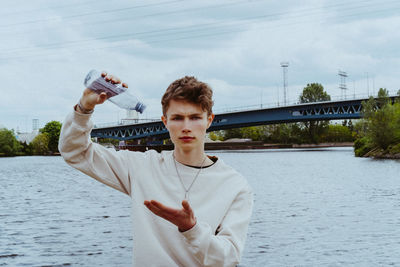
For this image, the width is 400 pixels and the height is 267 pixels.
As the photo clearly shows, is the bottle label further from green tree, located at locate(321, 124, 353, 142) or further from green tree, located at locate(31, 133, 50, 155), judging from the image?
green tree, located at locate(321, 124, 353, 142)

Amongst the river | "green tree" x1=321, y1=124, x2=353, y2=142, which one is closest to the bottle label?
the river

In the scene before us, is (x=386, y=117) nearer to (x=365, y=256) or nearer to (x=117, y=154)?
(x=365, y=256)

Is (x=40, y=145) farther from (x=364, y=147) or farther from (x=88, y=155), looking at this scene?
(x=88, y=155)

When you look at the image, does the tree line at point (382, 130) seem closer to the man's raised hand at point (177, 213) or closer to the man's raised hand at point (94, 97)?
the man's raised hand at point (94, 97)

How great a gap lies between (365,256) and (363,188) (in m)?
14.2

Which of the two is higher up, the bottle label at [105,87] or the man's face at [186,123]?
the bottle label at [105,87]

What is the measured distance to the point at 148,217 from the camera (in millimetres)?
2498

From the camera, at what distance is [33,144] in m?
108

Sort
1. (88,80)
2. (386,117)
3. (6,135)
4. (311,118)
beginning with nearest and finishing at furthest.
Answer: (88,80), (386,117), (311,118), (6,135)

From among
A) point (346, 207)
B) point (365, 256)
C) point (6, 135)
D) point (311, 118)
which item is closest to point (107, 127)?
point (6, 135)

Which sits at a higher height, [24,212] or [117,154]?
[117,154]

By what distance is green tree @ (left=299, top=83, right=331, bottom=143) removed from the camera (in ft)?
394

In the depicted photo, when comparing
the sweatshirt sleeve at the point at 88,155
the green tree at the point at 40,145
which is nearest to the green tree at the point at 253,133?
the green tree at the point at 40,145

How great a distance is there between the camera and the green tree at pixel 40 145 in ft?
351
